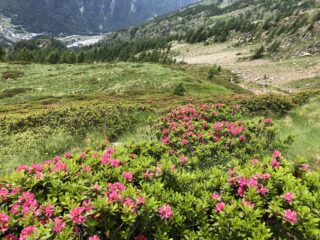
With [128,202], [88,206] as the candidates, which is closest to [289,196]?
[128,202]

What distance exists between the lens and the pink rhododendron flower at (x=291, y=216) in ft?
12.2

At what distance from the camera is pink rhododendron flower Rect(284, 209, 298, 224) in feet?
12.2

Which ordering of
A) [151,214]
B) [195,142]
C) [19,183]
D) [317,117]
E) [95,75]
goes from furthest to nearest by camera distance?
[95,75]
[317,117]
[195,142]
[19,183]
[151,214]

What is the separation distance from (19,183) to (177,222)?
2.63 m

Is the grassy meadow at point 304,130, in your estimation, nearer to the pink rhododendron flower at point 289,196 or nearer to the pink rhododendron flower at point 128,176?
the pink rhododendron flower at point 289,196

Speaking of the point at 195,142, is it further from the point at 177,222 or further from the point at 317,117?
the point at 317,117

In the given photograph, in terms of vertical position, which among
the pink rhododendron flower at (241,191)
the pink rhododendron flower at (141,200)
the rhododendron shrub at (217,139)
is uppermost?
the pink rhododendron flower at (141,200)

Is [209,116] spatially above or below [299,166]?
below

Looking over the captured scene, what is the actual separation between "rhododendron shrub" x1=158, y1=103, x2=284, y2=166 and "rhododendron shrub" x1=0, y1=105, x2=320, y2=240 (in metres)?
2.71

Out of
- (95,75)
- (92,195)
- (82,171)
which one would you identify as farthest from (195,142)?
(95,75)

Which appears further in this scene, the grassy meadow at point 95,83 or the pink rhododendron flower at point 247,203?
the grassy meadow at point 95,83

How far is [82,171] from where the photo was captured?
483 centimetres

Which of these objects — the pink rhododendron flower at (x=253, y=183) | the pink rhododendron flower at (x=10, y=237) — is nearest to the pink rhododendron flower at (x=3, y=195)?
the pink rhododendron flower at (x=10, y=237)

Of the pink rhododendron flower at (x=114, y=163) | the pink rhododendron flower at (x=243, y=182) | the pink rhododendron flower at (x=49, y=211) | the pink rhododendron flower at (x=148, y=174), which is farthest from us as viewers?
the pink rhododendron flower at (x=114, y=163)
